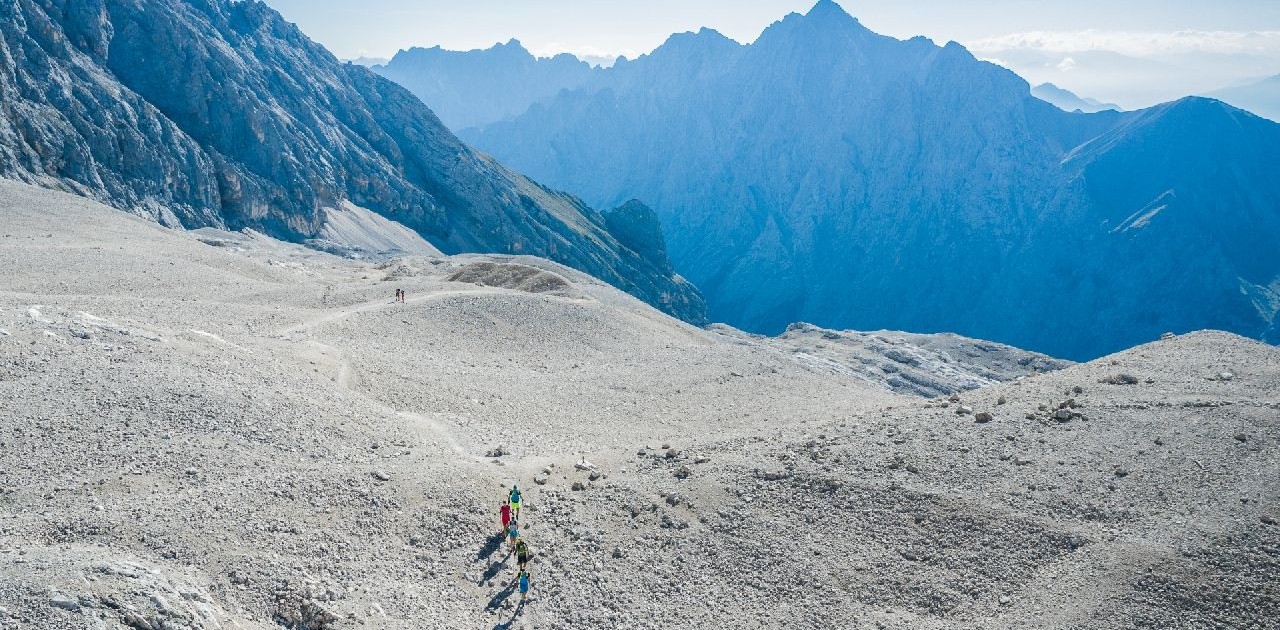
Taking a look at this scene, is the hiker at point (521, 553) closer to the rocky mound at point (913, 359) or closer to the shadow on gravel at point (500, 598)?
the shadow on gravel at point (500, 598)

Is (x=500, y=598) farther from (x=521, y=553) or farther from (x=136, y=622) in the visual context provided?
(x=136, y=622)

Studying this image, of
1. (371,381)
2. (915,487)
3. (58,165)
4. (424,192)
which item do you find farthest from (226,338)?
(424,192)

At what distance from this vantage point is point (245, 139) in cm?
13200

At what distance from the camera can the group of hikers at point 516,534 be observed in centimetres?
1884

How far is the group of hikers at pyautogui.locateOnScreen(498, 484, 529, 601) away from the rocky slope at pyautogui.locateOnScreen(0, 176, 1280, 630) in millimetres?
330

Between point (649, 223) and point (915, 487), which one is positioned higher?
point (649, 223)

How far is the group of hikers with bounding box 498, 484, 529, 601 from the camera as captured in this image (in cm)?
1884

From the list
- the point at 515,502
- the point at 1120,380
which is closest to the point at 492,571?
the point at 515,502

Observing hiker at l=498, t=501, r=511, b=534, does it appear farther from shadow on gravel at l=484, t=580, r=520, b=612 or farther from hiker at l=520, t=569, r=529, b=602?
hiker at l=520, t=569, r=529, b=602

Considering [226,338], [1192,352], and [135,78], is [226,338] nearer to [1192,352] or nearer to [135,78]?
[1192,352]

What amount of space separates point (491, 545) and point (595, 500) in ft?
11.8

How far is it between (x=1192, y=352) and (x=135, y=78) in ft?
463

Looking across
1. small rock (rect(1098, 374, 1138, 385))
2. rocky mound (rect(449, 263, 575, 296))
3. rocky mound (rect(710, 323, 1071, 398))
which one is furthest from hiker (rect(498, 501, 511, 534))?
rocky mound (rect(710, 323, 1071, 398))

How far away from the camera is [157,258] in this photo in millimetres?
56375
